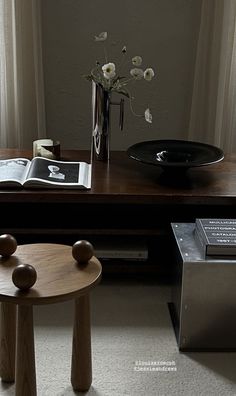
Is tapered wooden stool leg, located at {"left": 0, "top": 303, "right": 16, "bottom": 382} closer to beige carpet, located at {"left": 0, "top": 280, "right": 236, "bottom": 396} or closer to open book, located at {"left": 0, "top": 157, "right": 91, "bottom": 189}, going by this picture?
beige carpet, located at {"left": 0, "top": 280, "right": 236, "bottom": 396}

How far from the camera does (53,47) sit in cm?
262

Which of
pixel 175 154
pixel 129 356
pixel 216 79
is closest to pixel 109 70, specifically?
pixel 175 154

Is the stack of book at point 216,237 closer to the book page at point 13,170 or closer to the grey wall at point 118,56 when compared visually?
the book page at point 13,170

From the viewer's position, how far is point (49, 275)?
1.42m

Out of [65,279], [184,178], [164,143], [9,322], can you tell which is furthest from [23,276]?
[164,143]

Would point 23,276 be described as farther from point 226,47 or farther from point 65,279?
point 226,47

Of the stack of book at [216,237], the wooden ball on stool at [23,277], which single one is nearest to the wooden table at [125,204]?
the stack of book at [216,237]

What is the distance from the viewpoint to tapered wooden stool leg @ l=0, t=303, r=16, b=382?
60.8 inches

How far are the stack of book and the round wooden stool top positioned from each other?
371 mm

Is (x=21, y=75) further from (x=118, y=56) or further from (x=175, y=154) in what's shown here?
(x=175, y=154)

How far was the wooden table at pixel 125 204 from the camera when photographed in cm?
A: 197

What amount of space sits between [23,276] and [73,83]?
149cm

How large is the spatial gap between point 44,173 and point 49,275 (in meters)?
0.71

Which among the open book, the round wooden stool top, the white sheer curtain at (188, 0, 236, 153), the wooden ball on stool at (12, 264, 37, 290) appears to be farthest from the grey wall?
the wooden ball on stool at (12, 264, 37, 290)
